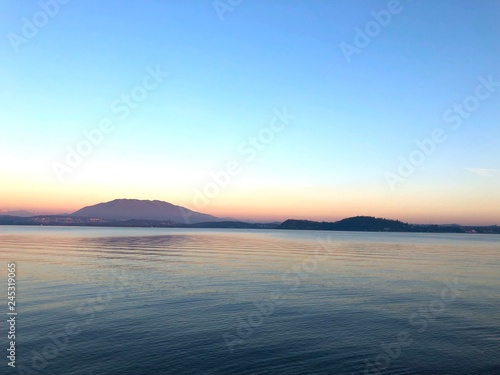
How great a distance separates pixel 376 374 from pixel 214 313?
14.2 metres

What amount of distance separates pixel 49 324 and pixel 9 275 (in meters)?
26.7

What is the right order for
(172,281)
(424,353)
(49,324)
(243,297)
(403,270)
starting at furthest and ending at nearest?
(403,270) < (172,281) < (243,297) < (49,324) < (424,353)

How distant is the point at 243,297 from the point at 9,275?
32287mm

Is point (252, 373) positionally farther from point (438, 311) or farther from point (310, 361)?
point (438, 311)

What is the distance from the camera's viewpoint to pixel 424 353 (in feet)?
71.8

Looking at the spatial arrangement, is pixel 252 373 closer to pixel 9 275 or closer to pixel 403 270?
pixel 9 275

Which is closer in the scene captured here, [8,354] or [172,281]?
→ [8,354]

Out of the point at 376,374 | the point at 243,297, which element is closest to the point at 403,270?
the point at 243,297

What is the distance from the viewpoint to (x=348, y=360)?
20500 mm

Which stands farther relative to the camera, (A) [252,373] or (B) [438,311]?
(B) [438,311]

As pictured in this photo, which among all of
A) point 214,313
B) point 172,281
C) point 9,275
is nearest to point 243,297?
point 214,313

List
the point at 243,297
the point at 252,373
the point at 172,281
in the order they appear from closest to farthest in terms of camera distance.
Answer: the point at 252,373
the point at 243,297
the point at 172,281

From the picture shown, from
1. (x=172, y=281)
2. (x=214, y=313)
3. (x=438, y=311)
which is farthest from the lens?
(x=172, y=281)

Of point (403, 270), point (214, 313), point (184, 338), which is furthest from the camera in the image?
point (403, 270)
